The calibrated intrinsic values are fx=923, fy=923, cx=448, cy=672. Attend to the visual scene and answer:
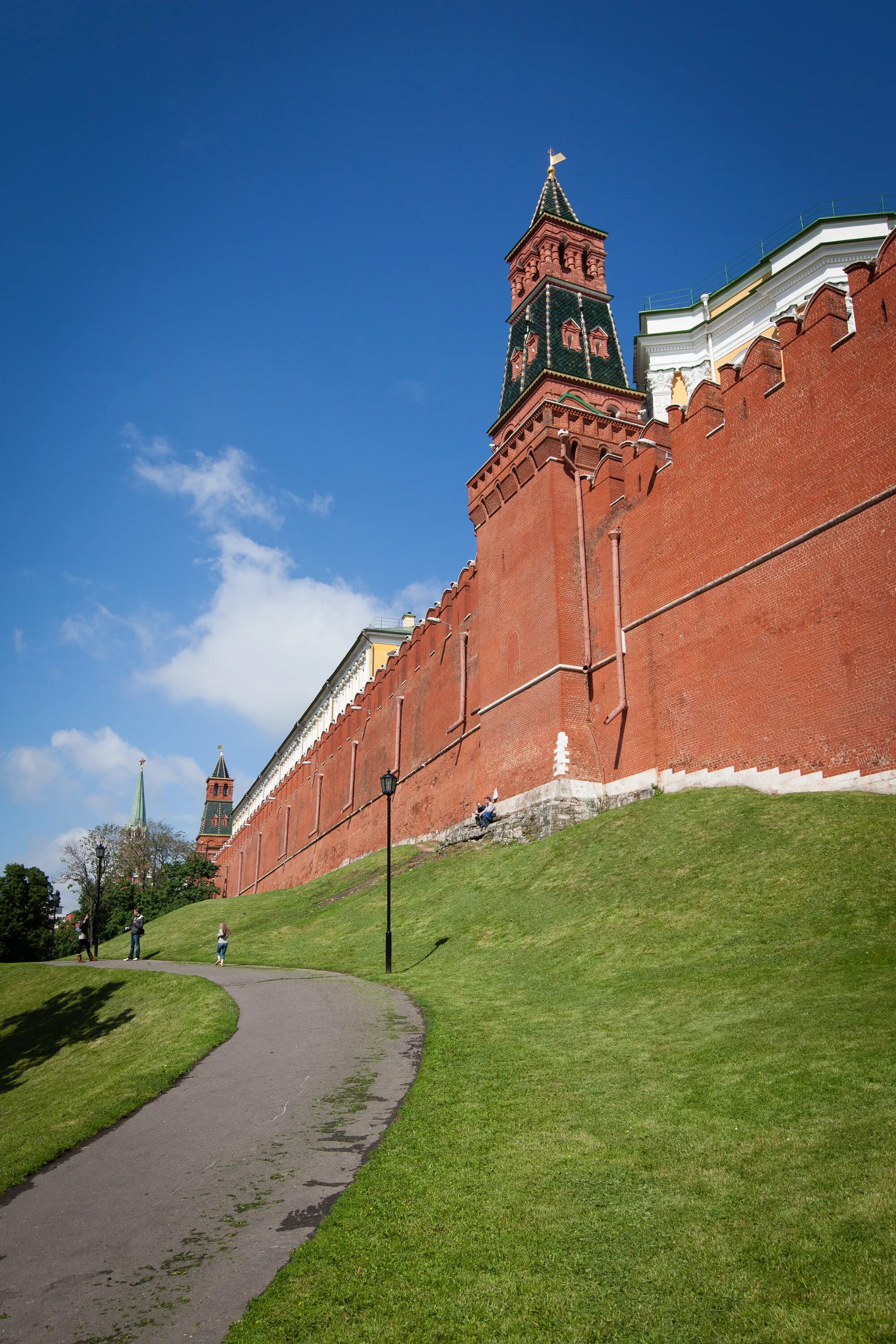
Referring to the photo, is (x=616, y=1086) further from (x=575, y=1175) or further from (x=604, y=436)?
(x=604, y=436)

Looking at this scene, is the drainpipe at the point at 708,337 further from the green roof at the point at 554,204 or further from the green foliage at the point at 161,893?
the green foliage at the point at 161,893

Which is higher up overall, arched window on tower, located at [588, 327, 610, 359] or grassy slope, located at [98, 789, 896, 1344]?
arched window on tower, located at [588, 327, 610, 359]

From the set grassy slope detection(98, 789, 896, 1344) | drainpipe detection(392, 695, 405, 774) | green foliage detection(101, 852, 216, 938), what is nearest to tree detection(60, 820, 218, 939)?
green foliage detection(101, 852, 216, 938)

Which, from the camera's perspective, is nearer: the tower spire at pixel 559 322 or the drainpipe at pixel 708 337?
the tower spire at pixel 559 322

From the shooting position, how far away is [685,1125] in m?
5.61

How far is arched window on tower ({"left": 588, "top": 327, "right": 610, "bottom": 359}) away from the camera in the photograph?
91.7 feet

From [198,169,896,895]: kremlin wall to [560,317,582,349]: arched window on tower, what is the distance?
0.23 ft

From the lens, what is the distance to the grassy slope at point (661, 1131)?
3689 mm

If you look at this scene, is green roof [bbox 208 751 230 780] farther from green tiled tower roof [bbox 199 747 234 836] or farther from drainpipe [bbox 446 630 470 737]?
drainpipe [bbox 446 630 470 737]

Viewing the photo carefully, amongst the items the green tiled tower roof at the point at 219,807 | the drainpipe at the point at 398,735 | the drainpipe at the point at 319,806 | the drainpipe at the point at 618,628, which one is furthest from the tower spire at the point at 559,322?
the green tiled tower roof at the point at 219,807

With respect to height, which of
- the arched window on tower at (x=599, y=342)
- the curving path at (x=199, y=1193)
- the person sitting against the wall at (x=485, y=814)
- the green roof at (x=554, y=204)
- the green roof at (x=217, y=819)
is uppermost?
the green roof at (x=554, y=204)

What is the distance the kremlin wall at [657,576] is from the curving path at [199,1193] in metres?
9.01

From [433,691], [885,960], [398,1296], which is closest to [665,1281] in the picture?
[398,1296]

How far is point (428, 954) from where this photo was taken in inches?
606
